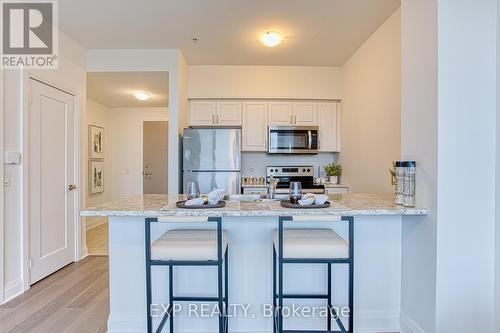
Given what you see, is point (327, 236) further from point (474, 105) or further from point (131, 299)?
point (131, 299)

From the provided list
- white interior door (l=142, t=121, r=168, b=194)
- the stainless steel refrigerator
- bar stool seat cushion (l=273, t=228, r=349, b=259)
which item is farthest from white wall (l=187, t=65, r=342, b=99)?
bar stool seat cushion (l=273, t=228, r=349, b=259)

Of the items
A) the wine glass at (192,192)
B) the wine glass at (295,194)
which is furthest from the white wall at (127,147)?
the wine glass at (295,194)

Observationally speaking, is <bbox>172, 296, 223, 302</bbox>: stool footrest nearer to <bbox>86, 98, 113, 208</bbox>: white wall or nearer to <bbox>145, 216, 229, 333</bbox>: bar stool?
<bbox>145, 216, 229, 333</bbox>: bar stool

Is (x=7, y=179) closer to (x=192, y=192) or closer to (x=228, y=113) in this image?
(x=192, y=192)

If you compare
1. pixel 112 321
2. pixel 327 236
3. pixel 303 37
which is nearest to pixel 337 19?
pixel 303 37

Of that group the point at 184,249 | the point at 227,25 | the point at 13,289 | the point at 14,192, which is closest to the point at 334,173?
the point at 227,25

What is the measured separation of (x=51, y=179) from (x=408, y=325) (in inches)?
139

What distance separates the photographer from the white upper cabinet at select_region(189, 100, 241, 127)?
4.29 metres

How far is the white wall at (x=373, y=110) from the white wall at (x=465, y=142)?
1110 millimetres

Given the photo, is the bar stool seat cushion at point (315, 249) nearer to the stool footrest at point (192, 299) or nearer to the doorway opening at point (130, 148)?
the stool footrest at point (192, 299)

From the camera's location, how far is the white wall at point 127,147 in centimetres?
604

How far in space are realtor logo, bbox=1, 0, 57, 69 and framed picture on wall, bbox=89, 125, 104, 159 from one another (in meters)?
2.45

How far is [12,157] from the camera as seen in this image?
8.43ft

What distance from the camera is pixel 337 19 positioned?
2.91 metres
